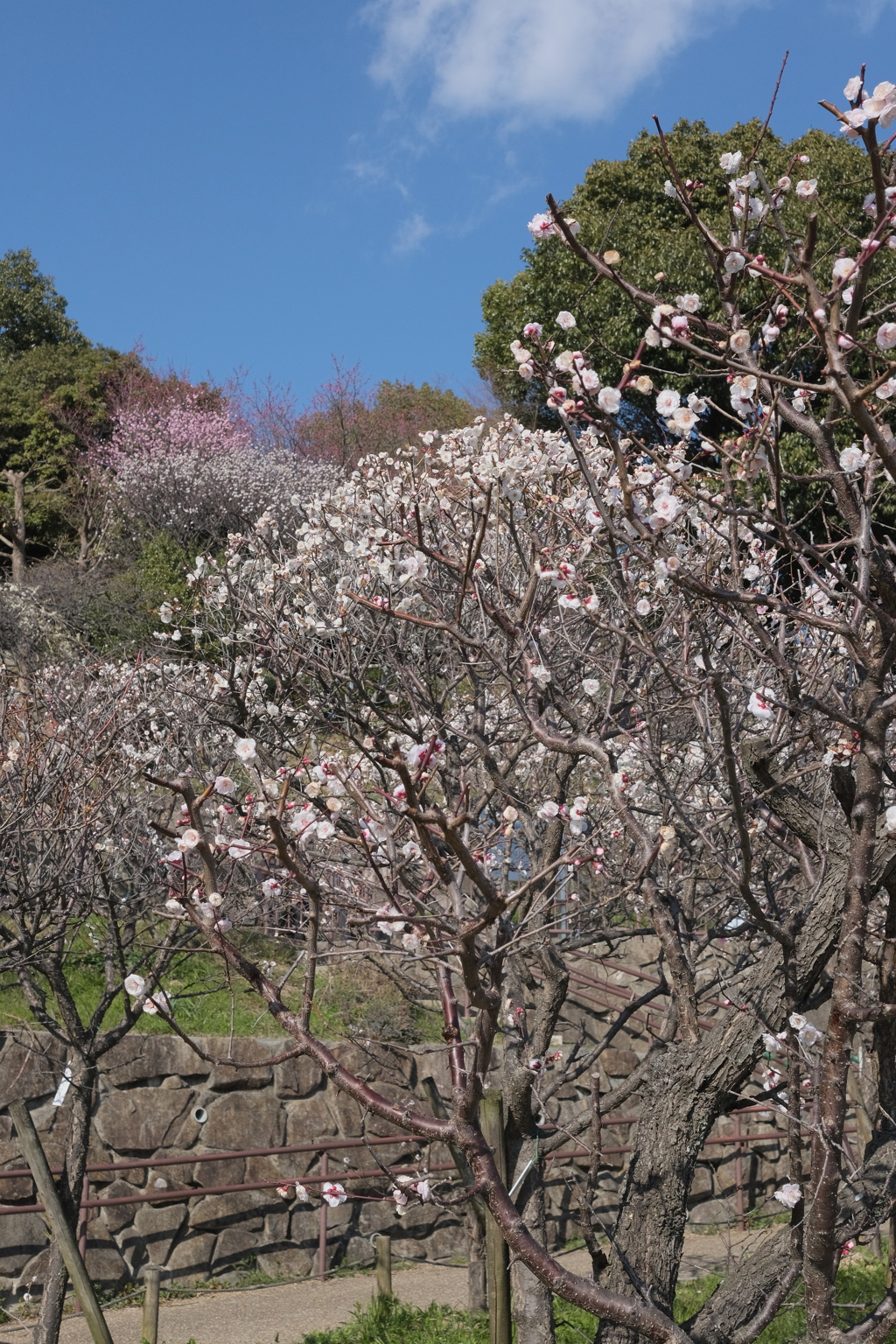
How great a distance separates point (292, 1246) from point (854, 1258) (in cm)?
433

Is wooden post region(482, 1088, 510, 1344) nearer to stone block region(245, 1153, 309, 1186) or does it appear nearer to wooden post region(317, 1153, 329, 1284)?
wooden post region(317, 1153, 329, 1284)

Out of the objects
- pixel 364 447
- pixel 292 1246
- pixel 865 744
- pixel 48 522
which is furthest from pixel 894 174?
pixel 364 447

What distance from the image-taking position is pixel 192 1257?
7.92m

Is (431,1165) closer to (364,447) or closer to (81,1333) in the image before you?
(81,1333)

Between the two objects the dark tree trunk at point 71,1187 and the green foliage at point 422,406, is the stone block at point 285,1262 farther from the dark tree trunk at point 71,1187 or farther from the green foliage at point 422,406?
the green foliage at point 422,406

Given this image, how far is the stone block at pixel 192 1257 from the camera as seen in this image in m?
7.85

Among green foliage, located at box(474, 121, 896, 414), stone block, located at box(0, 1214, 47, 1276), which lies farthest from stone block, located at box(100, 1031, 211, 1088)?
green foliage, located at box(474, 121, 896, 414)

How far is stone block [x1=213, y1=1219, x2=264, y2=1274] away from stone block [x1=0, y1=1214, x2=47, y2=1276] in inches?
51.0

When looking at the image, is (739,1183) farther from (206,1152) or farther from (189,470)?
(189,470)

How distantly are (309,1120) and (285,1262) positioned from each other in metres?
1.00

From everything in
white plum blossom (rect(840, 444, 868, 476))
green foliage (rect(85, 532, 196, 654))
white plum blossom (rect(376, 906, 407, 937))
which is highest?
green foliage (rect(85, 532, 196, 654))

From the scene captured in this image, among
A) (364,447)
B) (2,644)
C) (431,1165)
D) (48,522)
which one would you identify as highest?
(364,447)

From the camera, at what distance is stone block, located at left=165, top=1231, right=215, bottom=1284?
7.85 metres

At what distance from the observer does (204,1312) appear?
7.33 m
